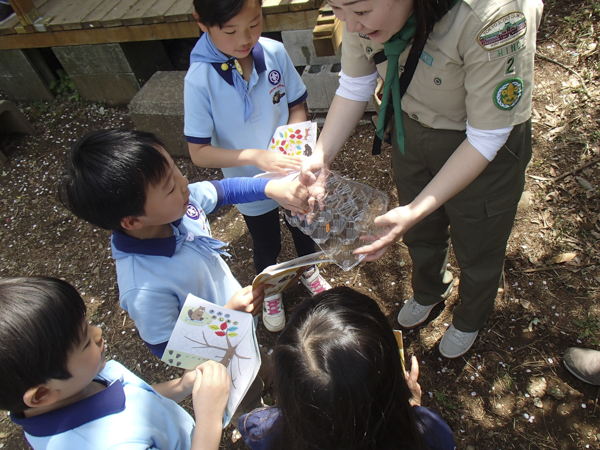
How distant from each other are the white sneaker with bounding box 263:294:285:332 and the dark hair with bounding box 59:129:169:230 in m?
1.44

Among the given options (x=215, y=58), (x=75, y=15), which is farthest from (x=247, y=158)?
(x=75, y=15)

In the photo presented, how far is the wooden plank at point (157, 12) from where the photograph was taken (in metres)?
3.85

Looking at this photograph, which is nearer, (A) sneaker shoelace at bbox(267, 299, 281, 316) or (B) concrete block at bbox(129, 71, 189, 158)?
(A) sneaker shoelace at bbox(267, 299, 281, 316)

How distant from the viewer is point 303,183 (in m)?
1.82

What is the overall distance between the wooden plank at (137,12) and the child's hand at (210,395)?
147 inches

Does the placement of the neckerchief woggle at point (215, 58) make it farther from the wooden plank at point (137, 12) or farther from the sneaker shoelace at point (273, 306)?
the wooden plank at point (137, 12)

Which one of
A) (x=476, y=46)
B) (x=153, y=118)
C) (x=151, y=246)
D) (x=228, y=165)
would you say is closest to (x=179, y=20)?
(x=153, y=118)

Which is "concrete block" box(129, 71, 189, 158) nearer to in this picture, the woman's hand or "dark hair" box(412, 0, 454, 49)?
the woman's hand

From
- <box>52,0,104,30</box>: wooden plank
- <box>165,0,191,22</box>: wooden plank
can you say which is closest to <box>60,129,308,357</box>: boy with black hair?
<box>165,0,191,22</box>: wooden plank

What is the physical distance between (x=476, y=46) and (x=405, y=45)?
0.78 feet

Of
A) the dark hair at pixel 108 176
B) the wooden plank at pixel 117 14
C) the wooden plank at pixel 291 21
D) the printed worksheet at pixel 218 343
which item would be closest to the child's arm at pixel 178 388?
the printed worksheet at pixel 218 343

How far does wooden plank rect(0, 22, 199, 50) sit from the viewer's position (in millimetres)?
3852

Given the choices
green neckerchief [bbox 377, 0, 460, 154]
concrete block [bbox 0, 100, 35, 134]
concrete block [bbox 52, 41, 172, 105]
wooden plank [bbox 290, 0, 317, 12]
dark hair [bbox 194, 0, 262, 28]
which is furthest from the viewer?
concrete block [bbox 0, 100, 35, 134]

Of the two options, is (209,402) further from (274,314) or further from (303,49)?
(303,49)
